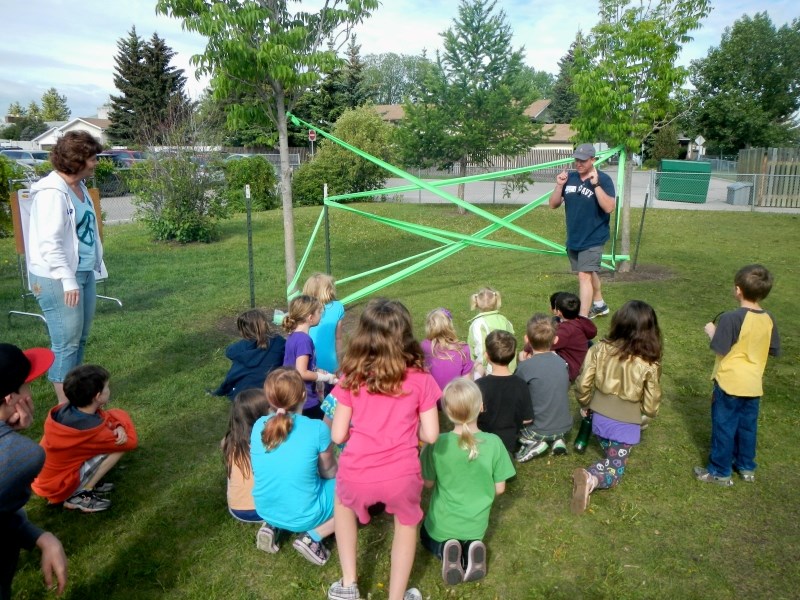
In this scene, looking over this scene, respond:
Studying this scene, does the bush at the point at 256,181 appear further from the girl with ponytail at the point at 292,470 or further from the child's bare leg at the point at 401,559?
the child's bare leg at the point at 401,559

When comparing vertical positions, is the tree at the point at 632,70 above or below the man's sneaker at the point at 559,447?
above

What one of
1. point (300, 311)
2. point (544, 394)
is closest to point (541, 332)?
point (544, 394)

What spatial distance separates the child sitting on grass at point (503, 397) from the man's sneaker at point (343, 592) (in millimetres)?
1404

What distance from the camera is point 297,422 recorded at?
3.05m

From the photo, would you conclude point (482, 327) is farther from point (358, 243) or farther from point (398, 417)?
point (358, 243)

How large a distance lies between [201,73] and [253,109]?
0.69 meters

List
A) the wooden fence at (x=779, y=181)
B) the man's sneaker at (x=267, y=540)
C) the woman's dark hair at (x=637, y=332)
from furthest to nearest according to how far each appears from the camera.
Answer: the wooden fence at (x=779, y=181)
the woman's dark hair at (x=637, y=332)
the man's sneaker at (x=267, y=540)

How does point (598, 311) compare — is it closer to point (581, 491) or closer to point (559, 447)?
point (559, 447)

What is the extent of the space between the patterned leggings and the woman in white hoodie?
11.5 ft

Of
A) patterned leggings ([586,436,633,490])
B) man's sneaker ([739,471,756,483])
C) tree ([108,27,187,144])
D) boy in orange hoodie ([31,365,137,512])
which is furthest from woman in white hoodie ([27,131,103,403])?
tree ([108,27,187,144])

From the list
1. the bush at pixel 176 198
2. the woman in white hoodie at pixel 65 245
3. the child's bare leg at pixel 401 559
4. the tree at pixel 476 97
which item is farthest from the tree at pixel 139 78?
the child's bare leg at pixel 401 559

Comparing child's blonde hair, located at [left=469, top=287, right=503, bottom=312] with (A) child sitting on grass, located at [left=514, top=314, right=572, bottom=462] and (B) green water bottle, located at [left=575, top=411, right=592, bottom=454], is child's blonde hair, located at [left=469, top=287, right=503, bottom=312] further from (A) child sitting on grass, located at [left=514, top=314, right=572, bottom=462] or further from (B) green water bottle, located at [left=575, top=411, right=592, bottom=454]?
(B) green water bottle, located at [left=575, top=411, right=592, bottom=454]

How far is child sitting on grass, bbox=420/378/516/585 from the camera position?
2.91 meters

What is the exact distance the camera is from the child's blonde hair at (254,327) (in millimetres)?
4176
